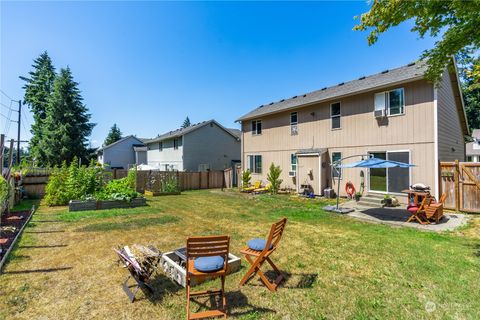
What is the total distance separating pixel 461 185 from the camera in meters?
9.42

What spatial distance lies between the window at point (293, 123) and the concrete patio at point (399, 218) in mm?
6778

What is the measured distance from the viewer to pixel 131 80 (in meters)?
15.1

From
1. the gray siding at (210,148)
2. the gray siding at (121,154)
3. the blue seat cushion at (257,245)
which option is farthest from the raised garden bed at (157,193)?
the gray siding at (121,154)

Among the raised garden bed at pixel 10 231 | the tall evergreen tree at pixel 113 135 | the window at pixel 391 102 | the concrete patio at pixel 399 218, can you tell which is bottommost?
the concrete patio at pixel 399 218

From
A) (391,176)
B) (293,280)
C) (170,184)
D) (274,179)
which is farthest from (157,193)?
(391,176)

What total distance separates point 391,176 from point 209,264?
11168 millimetres

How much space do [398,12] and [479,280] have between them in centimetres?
565

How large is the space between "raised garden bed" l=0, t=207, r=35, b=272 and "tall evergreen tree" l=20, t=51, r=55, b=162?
2936cm

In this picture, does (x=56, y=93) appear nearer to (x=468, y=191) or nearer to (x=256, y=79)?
(x=256, y=79)

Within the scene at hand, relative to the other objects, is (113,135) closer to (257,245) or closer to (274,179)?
(274,179)

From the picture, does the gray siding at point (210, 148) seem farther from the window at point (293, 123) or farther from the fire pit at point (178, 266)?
the fire pit at point (178, 266)

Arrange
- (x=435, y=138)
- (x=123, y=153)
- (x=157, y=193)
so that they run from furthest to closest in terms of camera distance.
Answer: (x=123, y=153) < (x=157, y=193) < (x=435, y=138)

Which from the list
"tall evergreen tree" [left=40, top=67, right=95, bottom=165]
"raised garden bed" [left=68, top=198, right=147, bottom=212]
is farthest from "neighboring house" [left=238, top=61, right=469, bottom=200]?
"tall evergreen tree" [left=40, top=67, right=95, bottom=165]

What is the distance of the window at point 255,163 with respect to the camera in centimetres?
1870
